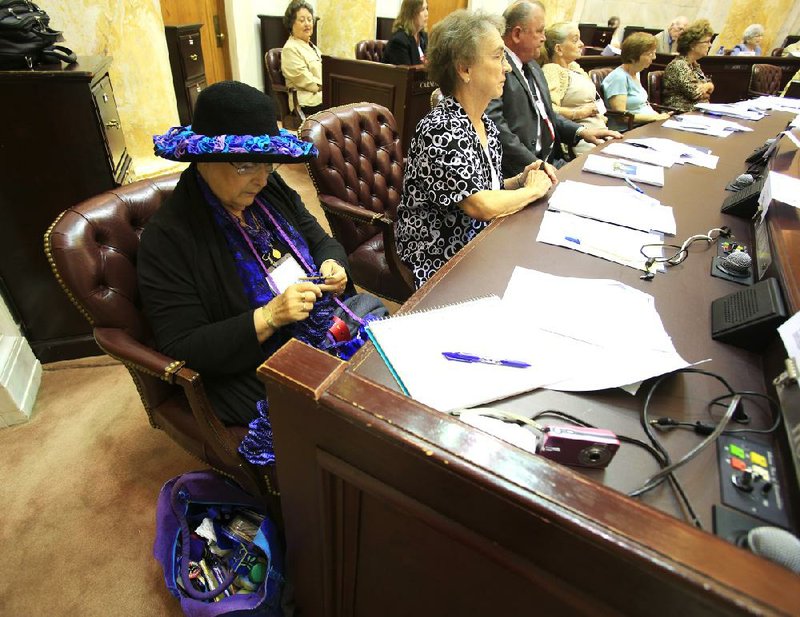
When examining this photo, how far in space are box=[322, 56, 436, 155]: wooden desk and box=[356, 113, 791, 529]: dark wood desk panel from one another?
2056 millimetres

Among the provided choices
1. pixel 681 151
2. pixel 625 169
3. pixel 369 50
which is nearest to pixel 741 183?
pixel 625 169

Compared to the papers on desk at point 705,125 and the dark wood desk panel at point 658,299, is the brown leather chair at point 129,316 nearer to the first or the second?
the dark wood desk panel at point 658,299

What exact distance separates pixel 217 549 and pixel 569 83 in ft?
11.9

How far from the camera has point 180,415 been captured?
1.18m

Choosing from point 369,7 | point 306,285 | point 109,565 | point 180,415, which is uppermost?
point 369,7

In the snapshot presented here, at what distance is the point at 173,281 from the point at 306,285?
32 centimetres

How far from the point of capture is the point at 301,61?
4.14m

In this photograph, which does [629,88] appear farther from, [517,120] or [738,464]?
[738,464]

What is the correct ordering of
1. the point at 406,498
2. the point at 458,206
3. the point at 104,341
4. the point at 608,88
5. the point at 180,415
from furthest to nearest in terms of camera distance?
the point at 608,88 → the point at 458,206 → the point at 180,415 → the point at 104,341 → the point at 406,498

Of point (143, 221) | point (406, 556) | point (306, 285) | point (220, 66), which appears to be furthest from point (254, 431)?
point (220, 66)

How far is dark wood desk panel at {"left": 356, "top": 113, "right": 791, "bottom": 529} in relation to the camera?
68 cm

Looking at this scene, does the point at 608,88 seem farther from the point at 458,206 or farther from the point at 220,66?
the point at 220,66

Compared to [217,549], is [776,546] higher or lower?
higher

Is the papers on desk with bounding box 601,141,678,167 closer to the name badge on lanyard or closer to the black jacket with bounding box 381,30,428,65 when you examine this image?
the name badge on lanyard
